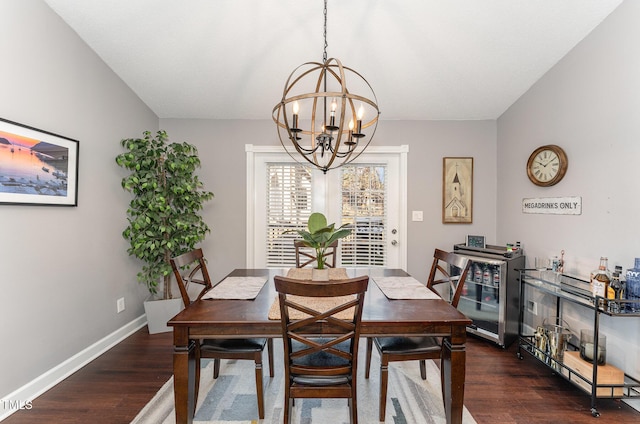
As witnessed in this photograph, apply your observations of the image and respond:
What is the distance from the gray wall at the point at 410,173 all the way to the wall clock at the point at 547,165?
0.66 m

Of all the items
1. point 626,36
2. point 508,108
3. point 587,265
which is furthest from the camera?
point 508,108

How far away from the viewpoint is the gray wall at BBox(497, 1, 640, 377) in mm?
1964

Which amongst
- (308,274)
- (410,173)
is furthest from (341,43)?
(308,274)

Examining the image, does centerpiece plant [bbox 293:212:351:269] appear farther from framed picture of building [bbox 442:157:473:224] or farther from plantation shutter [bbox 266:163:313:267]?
framed picture of building [bbox 442:157:473:224]

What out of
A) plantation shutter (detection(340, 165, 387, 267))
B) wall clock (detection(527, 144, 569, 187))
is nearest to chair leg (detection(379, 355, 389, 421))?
plantation shutter (detection(340, 165, 387, 267))

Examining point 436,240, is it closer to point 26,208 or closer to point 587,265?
point 587,265

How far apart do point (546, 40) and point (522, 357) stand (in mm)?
2607

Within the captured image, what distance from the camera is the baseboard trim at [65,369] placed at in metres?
1.93

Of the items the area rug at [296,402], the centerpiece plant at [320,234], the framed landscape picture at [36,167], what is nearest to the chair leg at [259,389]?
the area rug at [296,402]

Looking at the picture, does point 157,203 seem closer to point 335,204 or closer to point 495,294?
point 335,204

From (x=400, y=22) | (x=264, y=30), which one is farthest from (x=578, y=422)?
(x=264, y=30)

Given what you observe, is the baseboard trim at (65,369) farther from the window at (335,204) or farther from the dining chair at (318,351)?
the dining chair at (318,351)

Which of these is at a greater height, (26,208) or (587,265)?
(26,208)

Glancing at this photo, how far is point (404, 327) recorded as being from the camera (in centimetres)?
146
